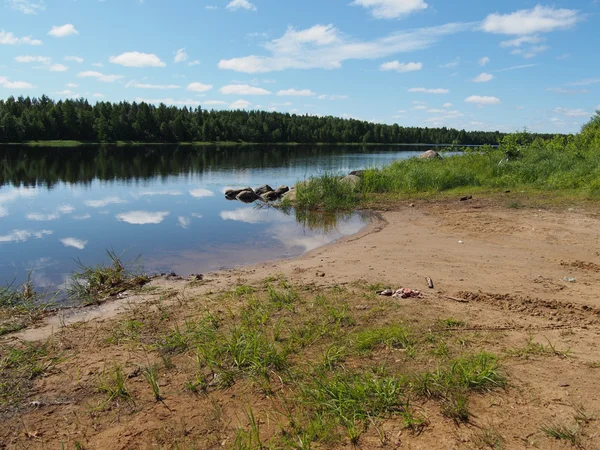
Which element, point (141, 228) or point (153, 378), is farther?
point (141, 228)

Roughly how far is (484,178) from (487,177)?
1.14 ft

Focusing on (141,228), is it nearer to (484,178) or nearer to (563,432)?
(563,432)

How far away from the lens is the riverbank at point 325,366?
3.67 metres

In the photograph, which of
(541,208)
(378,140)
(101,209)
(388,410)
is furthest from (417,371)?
(378,140)

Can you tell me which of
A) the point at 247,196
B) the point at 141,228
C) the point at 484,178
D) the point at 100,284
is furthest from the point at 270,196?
the point at 100,284

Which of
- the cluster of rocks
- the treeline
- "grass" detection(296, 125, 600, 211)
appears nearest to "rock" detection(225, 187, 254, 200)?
the cluster of rocks

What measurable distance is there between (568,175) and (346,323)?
57.7 feet

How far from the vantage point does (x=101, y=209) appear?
19.4m

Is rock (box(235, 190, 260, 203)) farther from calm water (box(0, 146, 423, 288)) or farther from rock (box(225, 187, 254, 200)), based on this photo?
calm water (box(0, 146, 423, 288))

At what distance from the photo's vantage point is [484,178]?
21516 mm

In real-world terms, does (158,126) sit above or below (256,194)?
above

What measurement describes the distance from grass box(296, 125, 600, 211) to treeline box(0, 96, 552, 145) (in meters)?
44.0

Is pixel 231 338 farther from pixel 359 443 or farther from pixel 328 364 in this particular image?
pixel 359 443

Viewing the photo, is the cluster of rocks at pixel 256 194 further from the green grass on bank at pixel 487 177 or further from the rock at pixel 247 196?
the green grass on bank at pixel 487 177
